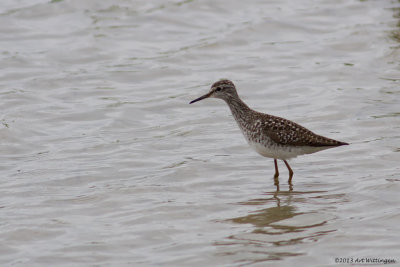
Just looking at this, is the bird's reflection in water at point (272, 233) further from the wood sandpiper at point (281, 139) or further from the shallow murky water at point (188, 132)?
the wood sandpiper at point (281, 139)

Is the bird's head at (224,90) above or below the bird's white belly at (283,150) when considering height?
above

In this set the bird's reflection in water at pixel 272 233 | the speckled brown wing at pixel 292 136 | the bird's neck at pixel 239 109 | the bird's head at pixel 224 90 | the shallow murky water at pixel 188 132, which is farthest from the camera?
the bird's head at pixel 224 90

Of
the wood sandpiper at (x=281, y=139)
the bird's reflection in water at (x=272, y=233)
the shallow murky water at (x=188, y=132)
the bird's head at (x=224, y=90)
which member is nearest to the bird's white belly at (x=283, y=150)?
the wood sandpiper at (x=281, y=139)

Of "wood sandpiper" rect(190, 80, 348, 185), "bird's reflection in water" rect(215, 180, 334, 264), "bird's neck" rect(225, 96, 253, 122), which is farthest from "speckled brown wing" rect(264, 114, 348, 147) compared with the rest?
"bird's reflection in water" rect(215, 180, 334, 264)

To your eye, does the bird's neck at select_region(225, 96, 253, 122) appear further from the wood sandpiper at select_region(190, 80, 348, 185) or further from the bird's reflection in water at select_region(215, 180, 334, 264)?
the bird's reflection in water at select_region(215, 180, 334, 264)

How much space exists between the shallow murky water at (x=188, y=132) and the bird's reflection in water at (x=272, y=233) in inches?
1.3

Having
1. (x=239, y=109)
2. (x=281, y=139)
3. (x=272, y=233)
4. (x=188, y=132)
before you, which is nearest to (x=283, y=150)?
(x=281, y=139)

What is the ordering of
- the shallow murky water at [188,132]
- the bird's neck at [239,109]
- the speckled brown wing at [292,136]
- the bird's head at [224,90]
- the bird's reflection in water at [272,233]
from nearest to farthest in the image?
the bird's reflection in water at [272,233] → the shallow murky water at [188,132] → the speckled brown wing at [292,136] → the bird's neck at [239,109] → the bird's head at [224,90]

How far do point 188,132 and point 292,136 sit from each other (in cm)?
304

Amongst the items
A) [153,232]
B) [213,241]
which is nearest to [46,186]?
[153,232]

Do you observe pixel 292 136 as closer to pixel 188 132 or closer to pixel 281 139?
pixel 281 139

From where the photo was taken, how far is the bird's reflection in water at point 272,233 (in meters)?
8.48

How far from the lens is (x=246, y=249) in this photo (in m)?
8.62

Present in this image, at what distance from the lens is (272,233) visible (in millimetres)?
9141
